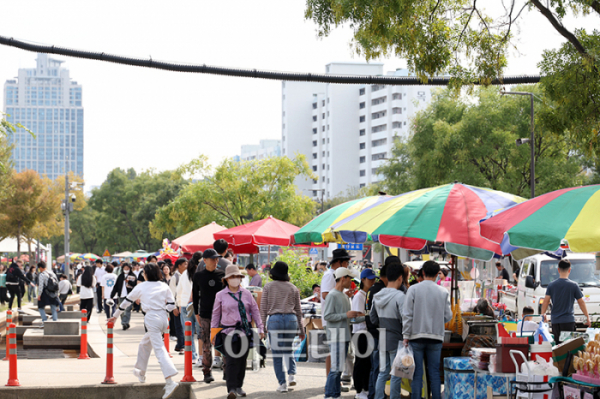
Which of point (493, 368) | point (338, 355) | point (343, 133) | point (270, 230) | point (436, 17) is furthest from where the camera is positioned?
point (343, 133)

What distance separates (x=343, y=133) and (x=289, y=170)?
8030 cm

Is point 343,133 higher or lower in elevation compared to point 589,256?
higher

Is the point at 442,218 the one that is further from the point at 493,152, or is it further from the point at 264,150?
the point at 264,150

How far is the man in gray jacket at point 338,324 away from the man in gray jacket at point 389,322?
0.74 metres

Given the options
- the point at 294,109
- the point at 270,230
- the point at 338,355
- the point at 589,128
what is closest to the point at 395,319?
the point at 338,355

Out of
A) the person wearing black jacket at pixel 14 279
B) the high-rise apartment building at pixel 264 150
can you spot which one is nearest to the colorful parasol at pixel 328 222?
the person wearing black jacket at pixel 14 279

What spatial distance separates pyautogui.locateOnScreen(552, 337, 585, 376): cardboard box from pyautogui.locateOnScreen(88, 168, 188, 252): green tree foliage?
2760 inches

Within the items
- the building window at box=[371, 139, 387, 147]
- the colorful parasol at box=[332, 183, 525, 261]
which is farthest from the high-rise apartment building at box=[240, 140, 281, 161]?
the colorful parasol at box=[332, 183, 525, 261]

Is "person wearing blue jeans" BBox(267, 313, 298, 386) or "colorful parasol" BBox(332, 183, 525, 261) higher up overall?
"colorful parasol" BBox(332, 183, 525, 261)

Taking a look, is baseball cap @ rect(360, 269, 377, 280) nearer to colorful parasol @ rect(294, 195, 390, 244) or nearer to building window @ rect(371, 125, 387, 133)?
colorful parasol @ rect(294, 195, 390, 244)

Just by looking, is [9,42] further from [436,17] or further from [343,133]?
[343,133]

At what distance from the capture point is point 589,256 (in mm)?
17984

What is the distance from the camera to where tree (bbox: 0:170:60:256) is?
143 ft

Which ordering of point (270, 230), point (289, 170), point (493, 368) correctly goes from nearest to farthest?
point (493, 368) < point (270, 230) < point (289, 170)
